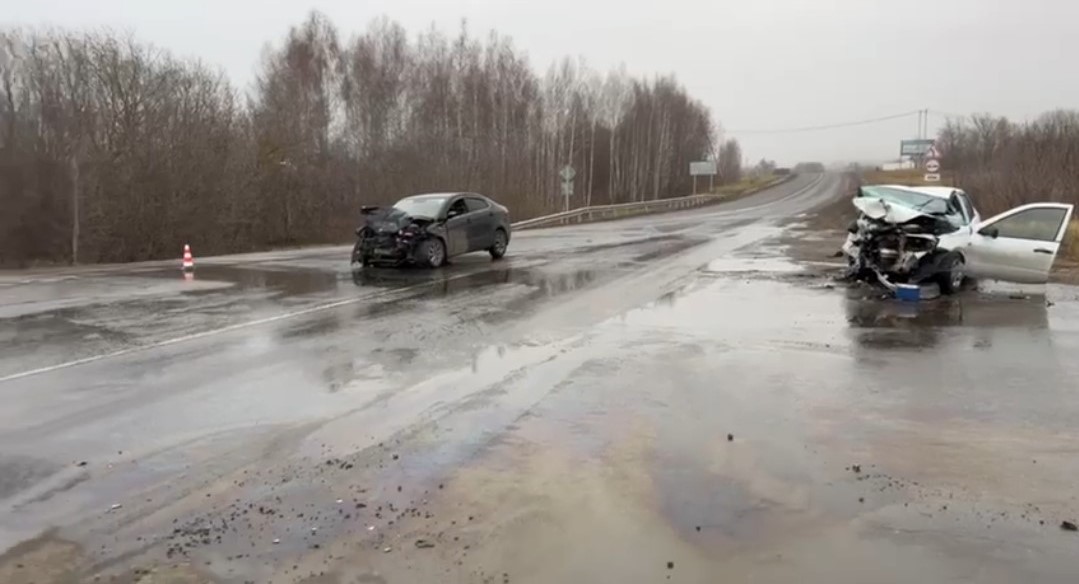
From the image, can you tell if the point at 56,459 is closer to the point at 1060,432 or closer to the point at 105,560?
the point at 105,560

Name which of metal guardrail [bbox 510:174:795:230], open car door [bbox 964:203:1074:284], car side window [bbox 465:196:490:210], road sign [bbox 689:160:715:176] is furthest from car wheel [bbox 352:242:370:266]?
road sign [bbox 689:160:715:176]

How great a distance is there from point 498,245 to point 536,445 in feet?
49.6

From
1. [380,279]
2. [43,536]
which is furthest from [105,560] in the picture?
[380,279]

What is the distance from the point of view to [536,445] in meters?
5.93

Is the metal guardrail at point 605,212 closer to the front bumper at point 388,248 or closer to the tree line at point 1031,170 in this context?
the front bumper at point 388,248

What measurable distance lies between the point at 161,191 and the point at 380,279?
14360 millimetres

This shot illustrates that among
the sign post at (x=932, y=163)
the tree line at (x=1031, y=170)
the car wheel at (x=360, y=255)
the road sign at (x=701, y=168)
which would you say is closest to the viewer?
the car wheel at (x=360, y=255)

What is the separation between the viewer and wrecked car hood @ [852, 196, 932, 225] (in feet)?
46.4

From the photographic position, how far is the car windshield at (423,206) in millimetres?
18672

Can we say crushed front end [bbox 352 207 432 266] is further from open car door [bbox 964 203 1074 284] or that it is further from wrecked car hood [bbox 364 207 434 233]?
open car door [bbox 964 203 1074 284]

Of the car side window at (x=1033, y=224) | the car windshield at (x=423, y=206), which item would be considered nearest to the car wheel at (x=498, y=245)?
the car windshield at (x=423, y=206)

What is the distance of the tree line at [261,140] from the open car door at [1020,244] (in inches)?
897

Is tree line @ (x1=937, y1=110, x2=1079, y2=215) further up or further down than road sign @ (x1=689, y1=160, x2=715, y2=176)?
further down

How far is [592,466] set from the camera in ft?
18.1
